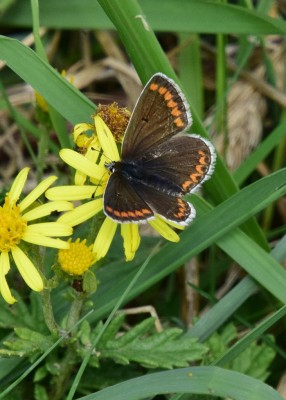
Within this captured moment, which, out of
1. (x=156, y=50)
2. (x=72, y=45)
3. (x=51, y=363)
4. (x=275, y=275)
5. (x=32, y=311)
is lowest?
(x=51, y=363)

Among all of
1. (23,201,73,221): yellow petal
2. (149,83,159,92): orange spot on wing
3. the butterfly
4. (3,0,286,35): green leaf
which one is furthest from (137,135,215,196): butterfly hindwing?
(3,0,286,35): green leaf

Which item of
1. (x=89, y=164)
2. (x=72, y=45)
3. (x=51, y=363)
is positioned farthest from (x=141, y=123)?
(x=72, y=45)

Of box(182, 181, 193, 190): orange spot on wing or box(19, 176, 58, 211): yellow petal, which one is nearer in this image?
box(182, 181, 193, 190): orange spot on wing

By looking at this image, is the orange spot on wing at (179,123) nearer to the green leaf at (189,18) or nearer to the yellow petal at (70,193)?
the yellow petal at (70,193)

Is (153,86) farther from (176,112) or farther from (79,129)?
(79,129)

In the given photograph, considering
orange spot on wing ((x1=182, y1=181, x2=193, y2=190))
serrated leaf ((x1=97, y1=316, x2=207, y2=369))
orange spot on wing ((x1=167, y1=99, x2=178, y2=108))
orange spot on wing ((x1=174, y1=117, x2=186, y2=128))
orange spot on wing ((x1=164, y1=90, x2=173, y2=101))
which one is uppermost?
orange spot on wing ((x1=164, y1=90, x2=173, y2=101))

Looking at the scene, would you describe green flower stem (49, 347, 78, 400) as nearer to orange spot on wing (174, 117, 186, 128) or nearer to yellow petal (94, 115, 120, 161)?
yellow petal (94, 115, 120, 161)

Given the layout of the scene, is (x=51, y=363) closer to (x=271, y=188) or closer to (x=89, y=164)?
(x=89, y=164)
